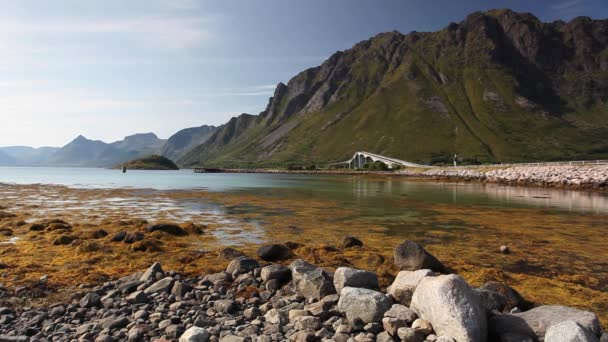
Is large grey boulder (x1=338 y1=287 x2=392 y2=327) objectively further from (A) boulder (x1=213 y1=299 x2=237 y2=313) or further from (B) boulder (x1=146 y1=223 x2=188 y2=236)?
(B) boulder (x1=146 y1=223 x2=188 y2=236)

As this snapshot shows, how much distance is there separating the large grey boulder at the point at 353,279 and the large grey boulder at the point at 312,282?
1.01ft

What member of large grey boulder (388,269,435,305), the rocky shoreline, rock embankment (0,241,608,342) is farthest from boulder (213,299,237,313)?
the rocky shoreline

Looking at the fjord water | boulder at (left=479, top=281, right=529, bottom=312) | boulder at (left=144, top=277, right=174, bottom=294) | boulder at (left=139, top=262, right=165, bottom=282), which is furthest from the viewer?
the fjord water

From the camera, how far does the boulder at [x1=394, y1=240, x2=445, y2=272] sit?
1591 centimetres

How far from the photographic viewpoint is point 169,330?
9.90 meters

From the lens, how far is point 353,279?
38.8 feet

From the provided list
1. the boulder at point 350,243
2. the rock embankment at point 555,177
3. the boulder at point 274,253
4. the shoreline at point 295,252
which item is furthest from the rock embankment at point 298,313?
the rock embankment at point 555,177

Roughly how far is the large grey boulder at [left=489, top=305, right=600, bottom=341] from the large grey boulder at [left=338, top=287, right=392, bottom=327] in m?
2.72

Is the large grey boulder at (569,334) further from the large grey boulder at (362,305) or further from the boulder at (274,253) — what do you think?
the boulder at (274,253)

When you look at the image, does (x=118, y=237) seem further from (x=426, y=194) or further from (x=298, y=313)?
(x=426, y=194)

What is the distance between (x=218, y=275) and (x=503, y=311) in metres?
Answer: 9.82

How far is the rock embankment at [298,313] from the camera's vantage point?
8.88m

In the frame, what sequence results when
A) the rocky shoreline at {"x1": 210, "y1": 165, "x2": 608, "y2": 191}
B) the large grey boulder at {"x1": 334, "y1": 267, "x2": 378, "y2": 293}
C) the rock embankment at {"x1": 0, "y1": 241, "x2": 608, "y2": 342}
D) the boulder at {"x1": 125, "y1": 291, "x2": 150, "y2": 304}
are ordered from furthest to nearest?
1. the rocky shoreline at {"x1": 210, "y1": 165, "x2": 608, "y2": 191}
2. the boulder at {"x1": 125, "y1": 291, "x2": 150, "y2": 304}
3. the large grey boulder at {"x1": 334, "y1": 267, "x2": 378, "y2": 293}
4. the rock embankment at {"x1": 0, "y1": 241, "x2": 608, "y2": 342}

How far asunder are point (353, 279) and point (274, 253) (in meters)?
7.41
